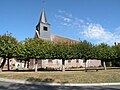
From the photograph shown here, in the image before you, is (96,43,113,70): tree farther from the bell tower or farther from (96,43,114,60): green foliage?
the bell tower

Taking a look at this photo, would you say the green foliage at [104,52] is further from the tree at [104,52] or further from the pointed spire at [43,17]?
the pointed spire at [43,17]

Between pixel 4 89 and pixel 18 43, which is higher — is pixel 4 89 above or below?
below

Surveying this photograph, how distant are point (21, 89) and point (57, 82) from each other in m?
3.81

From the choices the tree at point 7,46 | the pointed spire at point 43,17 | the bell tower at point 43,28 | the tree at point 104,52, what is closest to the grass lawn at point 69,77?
the tree at point 7,46

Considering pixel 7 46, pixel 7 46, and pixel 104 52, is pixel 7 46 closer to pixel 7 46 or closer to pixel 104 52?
pixel 7 46

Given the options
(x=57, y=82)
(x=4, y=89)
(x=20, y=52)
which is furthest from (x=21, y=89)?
(x=20, y=52)

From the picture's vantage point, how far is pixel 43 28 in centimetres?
5238

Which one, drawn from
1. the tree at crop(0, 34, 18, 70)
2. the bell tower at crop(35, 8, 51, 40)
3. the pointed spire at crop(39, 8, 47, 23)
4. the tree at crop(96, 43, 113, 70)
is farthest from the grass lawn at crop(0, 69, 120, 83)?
the pointed spire at crop(39, 8, 47, 23)

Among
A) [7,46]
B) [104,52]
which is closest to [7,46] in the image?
[7,46]

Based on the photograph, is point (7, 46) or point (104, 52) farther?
point (104, 52)

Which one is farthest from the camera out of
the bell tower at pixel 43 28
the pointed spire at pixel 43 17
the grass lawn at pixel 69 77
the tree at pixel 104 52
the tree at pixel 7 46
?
the pointed spire at pixel 43 17

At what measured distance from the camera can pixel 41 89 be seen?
37.7 ft

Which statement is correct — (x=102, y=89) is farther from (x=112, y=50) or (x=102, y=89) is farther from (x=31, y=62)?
(x=31, y=62)

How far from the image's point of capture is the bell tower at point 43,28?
51.4m
